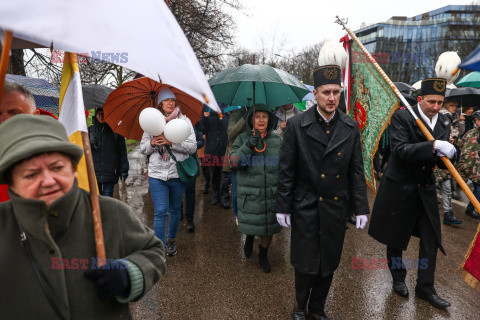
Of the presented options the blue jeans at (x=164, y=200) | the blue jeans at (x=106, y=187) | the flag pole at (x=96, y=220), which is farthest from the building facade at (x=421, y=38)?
the flag pole at (x=96, y=220)

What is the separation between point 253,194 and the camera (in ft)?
11.8

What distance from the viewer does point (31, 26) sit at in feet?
3.04

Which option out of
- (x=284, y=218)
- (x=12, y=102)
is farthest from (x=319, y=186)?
(x=12, y=102)

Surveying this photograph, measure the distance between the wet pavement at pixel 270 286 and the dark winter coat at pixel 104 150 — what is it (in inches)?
56.2

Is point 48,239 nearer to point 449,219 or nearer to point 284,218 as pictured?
point 284,218

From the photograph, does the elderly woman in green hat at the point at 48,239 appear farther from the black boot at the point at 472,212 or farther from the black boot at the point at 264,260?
the black boot at the point at 472,212

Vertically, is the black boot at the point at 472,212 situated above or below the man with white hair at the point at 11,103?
below

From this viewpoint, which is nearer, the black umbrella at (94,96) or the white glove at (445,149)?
the white glove at (445,149)

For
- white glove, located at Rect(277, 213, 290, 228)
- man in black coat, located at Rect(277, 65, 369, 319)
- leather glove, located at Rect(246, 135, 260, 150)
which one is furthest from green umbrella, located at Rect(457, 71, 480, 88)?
white glove, located at Rect(277, 213, 290, 228)

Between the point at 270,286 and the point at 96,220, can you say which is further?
the point at 270,286

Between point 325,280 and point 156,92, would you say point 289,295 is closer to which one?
point 325,280

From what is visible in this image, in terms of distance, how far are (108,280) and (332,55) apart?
266 cm

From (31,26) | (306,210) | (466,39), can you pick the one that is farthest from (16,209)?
(466,39)

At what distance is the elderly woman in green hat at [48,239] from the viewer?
1.12 meters
